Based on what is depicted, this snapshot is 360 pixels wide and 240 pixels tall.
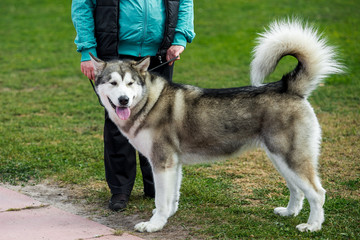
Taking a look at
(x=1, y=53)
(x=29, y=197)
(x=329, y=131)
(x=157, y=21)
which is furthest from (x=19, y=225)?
(x=1, y=53)

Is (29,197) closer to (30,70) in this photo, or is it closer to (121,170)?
(121,170)

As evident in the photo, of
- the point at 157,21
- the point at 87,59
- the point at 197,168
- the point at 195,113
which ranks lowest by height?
the point at 197,168

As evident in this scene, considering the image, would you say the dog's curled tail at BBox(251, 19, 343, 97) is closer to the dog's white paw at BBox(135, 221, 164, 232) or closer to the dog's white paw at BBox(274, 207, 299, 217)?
the dog's white paw at BBox(274, 207, 299, 217)

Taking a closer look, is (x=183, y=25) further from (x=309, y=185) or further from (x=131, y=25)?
(x=309, y=185)

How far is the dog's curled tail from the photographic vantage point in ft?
13.7

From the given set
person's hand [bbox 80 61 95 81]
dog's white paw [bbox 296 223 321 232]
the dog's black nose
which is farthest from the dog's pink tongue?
dog's white paw [bbox 296 223 321 232]

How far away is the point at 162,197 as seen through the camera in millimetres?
4363

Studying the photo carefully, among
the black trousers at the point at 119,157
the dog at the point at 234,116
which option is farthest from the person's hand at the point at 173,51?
the dog at the point at 234,116

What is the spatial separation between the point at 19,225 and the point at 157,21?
2255mm

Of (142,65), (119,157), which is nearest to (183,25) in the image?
(142,65)

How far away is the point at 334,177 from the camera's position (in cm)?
562

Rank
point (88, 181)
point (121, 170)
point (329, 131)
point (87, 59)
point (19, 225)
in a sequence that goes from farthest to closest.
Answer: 1. point (329, 131)
2. point (88, 181)
3. point (121, 170)
4. point (87, 59)
5. point (19, 225)

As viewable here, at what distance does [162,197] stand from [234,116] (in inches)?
37.9

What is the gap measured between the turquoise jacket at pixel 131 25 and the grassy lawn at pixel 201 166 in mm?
1577
